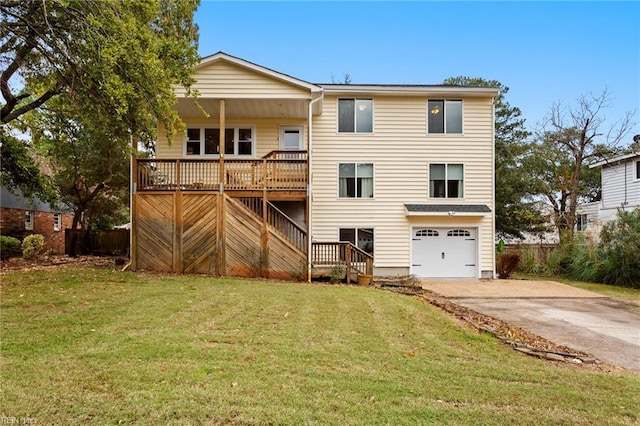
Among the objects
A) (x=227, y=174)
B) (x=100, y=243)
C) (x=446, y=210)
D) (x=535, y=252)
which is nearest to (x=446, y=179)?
(x=446, y=210)

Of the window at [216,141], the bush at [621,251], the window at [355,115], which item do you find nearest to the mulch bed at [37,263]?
the window at [216,141]

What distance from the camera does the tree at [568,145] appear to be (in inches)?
812

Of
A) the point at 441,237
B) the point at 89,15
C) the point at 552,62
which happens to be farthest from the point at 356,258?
the point at 552,62

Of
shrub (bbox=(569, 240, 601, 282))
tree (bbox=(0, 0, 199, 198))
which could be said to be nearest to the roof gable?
tree (bbox=(0, 0, 199, 198))

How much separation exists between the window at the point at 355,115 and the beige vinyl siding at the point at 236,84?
9.50 feet

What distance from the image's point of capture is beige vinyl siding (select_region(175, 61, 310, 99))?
12375 mm

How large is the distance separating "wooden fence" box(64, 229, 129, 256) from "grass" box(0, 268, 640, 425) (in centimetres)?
1397

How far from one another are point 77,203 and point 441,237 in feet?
59.5

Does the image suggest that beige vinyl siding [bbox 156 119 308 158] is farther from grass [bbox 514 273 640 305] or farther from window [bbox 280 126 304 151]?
grass [bbox 514 273 640 305]

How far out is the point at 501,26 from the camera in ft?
44.5

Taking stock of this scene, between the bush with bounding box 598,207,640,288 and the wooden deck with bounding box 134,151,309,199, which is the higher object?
the wooden deck with bounding box 134,151,309,199

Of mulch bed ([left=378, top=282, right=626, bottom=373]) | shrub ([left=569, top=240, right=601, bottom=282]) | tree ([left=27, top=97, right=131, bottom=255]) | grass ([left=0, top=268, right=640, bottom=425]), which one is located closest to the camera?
grass ([left=0, top=268, right=640, bottom=425])

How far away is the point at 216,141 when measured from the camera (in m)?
14.7

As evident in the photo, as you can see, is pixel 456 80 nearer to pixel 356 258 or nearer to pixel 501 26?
pixel 501 26
